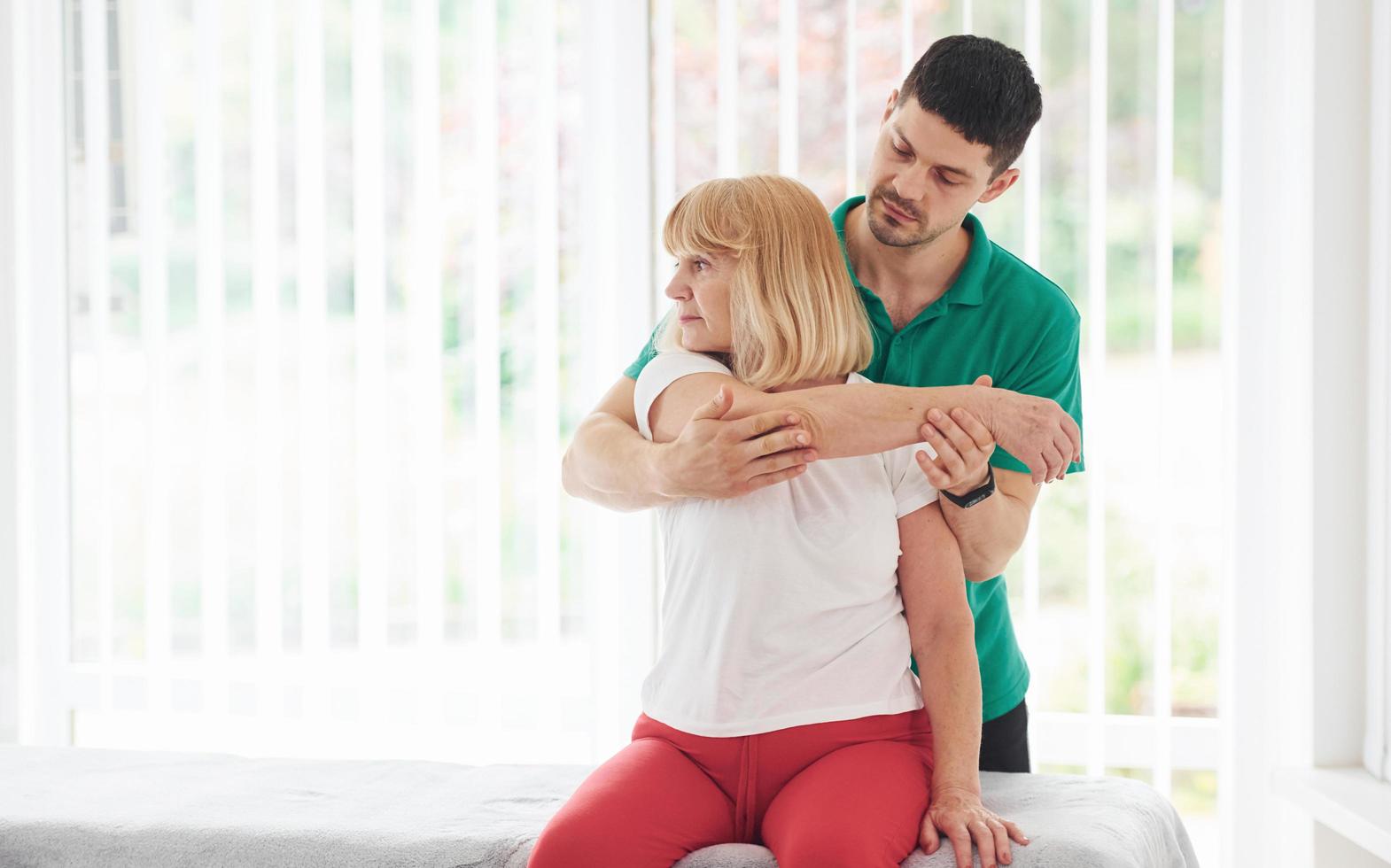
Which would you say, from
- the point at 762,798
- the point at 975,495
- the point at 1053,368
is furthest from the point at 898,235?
the point at 762,798

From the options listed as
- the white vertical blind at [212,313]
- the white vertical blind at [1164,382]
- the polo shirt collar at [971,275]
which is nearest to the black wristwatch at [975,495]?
the polo shirt collar at [971,275]

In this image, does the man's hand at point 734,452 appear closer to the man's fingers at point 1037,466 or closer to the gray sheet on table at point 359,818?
the man's fingers at point 1037,466

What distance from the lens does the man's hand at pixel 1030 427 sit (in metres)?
1.38

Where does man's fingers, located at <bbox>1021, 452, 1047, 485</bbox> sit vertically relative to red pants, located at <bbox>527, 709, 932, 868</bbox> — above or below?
above

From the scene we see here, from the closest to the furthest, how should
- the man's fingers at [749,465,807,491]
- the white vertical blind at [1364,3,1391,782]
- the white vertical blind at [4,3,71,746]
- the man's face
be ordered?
the man's fingers at [749,465,807,491], the man's face, the white vertical blind at [1364,3,1391,782], the white vertical blind at [4,3,71,746]

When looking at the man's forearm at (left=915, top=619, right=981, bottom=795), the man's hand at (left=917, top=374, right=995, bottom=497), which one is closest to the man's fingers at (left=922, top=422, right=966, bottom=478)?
the man's hand at (left=917, top=374, right=995, bottom=497)

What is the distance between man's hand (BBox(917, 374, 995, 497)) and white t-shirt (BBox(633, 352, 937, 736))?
88 mm

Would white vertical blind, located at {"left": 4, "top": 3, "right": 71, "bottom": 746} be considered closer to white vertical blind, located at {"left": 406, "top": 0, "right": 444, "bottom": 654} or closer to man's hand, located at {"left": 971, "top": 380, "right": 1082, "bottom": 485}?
white vertical blind, located at {"left": 406, "top": 0, "right": 444, "bottom": 654}

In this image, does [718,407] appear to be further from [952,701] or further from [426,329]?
[426,329]

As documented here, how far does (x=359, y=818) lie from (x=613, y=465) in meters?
0.59

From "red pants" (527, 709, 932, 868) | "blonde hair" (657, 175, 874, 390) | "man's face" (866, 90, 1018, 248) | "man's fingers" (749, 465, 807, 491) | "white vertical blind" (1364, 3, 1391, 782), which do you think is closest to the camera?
"red pants" (527, 709, 932, 868)

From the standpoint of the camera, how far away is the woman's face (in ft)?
4.74

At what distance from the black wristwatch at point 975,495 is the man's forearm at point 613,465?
0.37m

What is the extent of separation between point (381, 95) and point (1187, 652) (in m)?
2.19
